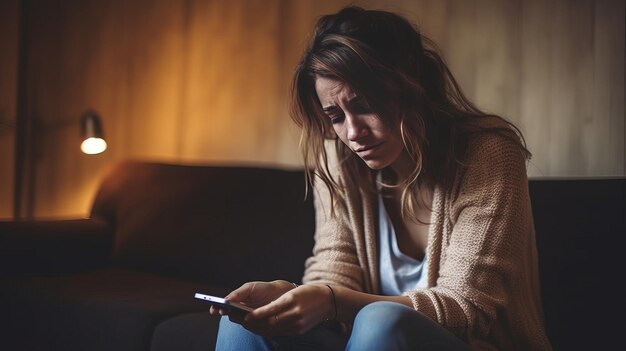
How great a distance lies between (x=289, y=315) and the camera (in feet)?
3.14

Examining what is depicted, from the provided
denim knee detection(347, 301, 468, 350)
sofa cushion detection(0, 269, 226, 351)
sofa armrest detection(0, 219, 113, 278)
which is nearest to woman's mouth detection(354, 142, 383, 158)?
denim knee detection(347, 301, 468, 350)

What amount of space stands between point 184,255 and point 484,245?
1051 mm

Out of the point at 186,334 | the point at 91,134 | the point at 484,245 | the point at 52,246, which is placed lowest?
the point at 186,334

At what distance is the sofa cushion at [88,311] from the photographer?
1.48 m

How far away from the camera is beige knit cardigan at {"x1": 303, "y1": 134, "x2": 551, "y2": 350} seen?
1.12 meters

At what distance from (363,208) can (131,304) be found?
1.90 feet

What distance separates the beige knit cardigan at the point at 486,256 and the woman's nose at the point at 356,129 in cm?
17

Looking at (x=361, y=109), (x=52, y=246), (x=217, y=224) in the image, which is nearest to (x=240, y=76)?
(x=217, y=224)

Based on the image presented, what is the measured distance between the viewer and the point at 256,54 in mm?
2371

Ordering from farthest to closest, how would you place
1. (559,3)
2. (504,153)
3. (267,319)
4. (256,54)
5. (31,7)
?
(31,7) < (256,54) < (559,3) < (504,153) < (267,319)

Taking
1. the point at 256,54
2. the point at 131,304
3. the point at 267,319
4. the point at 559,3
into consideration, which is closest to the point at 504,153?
the point at 267,319

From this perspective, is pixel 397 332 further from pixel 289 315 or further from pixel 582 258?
pixel 582 258

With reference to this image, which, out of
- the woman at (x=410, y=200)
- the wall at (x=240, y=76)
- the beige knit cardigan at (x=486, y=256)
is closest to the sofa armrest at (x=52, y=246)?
the wall at (x=240, y=76)

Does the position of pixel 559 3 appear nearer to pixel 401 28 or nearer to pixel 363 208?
pixel 401 28
